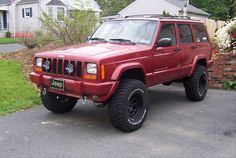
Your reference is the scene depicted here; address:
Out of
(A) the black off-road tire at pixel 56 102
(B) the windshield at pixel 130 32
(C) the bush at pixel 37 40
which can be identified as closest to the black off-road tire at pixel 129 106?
(B) the windshield at pixel 130 32

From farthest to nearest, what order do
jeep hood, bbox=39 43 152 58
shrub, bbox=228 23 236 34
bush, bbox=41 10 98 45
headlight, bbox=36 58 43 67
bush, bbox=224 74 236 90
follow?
1. bush, bbox=41 10 98 45
2. shrub, bbox=228 23 236 34
3. bush, bbox=224 74 236 90
4. headlight, bbox=36 58 43 67
5. jeep hood, bbox=39 43 152 58

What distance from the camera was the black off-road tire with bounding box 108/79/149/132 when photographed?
5.58 m

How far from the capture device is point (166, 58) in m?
6.81

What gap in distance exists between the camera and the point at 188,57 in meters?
7.58

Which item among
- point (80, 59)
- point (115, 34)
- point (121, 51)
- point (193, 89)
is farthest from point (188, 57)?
point (80, 59)

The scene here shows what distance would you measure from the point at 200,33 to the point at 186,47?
100cm

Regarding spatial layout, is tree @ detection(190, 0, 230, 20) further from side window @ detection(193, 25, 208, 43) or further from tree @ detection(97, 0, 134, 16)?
side window @ detection(193, 25, 208, 43)

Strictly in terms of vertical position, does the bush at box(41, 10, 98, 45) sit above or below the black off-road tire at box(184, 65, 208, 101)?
above

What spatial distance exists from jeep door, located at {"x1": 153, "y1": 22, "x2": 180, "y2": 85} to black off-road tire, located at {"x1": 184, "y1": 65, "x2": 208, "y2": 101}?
2.43 feet

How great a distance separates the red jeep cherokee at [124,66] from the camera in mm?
5496

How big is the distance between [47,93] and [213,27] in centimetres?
1250

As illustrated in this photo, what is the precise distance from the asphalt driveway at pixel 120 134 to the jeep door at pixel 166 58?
0.75m

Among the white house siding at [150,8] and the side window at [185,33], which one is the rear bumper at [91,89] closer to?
the side window at [185,33]

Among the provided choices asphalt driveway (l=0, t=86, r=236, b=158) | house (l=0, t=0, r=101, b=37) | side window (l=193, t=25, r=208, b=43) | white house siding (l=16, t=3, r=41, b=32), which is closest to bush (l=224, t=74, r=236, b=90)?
side window (l=193, t=25, r=208, b=43)
